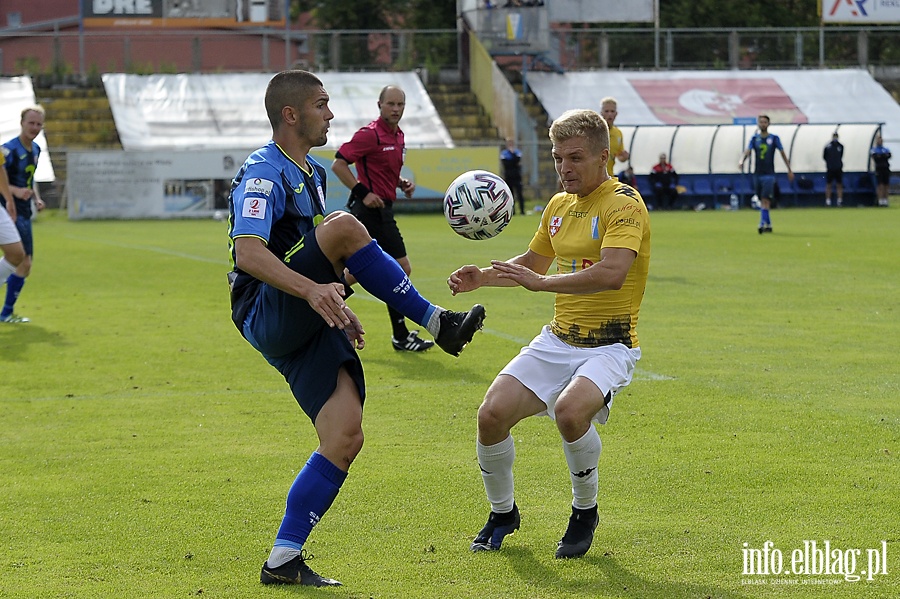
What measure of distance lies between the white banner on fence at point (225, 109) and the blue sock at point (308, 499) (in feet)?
99.7

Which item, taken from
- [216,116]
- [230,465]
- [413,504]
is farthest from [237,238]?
[216,116]

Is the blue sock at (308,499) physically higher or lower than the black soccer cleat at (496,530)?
higher

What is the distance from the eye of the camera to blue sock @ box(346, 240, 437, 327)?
4.67m

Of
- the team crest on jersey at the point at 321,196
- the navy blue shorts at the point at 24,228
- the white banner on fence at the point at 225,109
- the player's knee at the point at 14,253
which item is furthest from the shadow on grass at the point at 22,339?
the white banner on fence at the point at 225,109

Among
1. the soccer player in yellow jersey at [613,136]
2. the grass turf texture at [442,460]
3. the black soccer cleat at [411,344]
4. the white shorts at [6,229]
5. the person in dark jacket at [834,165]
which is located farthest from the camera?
the person in dark jacket at [834,165]

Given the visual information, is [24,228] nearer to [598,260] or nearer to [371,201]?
[371,201]

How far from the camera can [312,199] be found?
4.96 meters

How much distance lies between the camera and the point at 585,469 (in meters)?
5.01

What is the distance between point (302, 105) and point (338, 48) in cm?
3706

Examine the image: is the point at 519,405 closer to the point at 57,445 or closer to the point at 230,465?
the point at 230,465

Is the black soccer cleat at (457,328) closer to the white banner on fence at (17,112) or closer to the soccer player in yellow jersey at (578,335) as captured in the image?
the soccer player in yellow jersey at (578,335)

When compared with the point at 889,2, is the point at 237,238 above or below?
below

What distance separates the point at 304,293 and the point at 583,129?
1.42 meters

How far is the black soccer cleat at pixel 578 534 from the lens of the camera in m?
4.91
